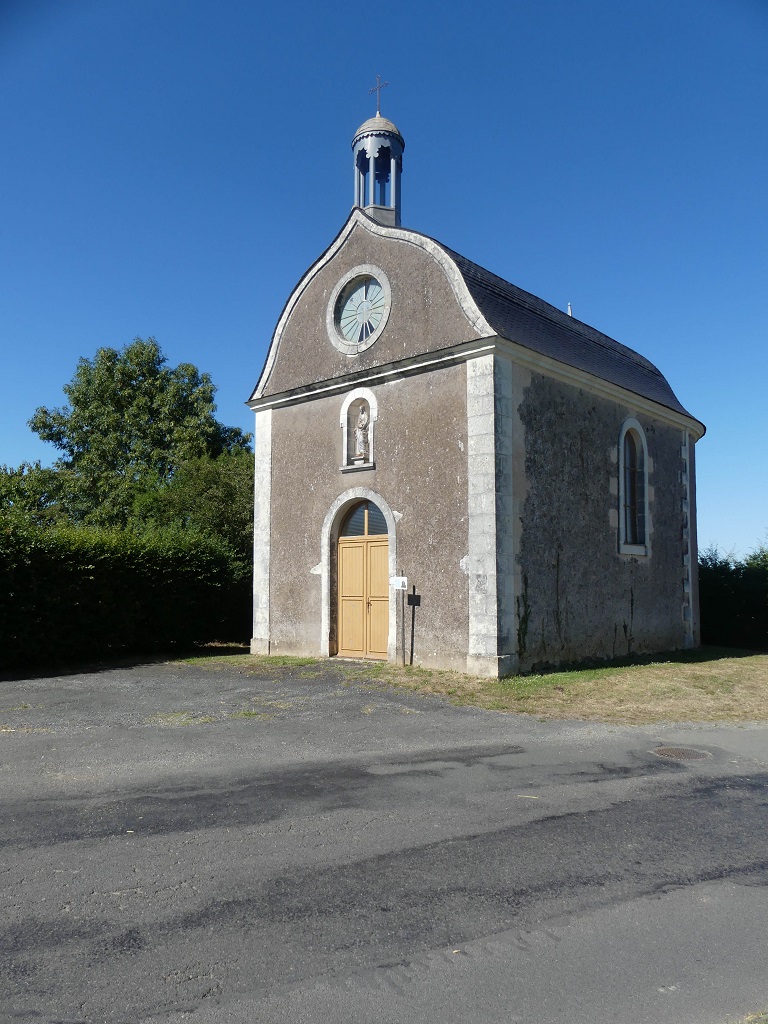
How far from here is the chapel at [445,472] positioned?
514 inches

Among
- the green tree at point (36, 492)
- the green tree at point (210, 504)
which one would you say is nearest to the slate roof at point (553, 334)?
the green tree at point (210, 504)

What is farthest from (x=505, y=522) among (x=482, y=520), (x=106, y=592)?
(x=106, y=592)

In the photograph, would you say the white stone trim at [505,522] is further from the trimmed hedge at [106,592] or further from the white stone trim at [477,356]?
the trimmed hedge at [106,592]

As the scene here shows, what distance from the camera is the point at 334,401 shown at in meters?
15.7

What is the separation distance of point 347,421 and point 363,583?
3.16 meters

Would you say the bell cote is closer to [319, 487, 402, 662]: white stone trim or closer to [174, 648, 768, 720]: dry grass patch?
[319, 487, 402, 662]: white stone trim

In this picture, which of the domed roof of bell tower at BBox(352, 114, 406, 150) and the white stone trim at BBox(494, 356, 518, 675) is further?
the domed roof of bell tower at BBox(352, 114, 406, 150)

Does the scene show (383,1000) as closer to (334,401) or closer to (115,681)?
(115,681)

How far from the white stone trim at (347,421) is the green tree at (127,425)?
19.6 meters

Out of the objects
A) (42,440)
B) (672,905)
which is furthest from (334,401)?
(42,440)

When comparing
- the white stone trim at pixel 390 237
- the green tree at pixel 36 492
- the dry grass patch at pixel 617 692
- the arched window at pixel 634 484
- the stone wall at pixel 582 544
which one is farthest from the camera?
the green tree at pixel 36 492

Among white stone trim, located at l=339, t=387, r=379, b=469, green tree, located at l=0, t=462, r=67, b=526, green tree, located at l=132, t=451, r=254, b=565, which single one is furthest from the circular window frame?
green tree, located at l=0, t=462, r=67, b=526

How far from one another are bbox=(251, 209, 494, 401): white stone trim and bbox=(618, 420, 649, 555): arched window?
5.02 meters

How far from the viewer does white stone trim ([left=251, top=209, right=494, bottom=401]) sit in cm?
1338
